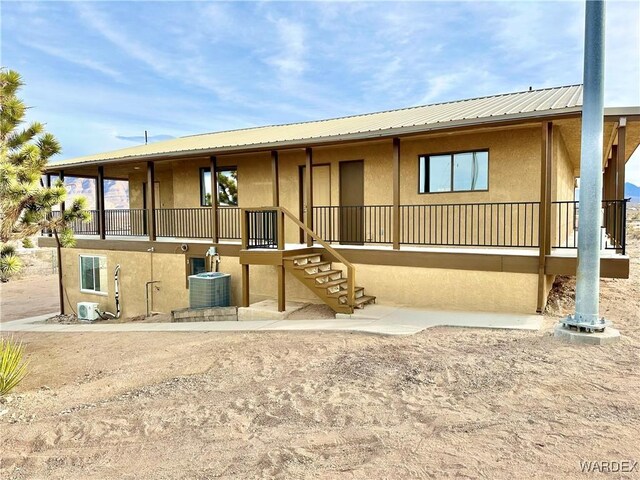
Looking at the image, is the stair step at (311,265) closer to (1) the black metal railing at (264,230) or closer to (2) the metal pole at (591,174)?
(1) the black metal railing at (264,230)

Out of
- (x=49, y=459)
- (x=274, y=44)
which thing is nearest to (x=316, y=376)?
(x=49, y=459)

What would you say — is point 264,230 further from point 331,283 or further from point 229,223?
point 229,223

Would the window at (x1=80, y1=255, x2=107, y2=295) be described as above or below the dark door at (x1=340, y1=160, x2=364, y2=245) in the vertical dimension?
below

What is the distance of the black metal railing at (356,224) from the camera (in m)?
11.8

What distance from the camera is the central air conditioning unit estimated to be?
14.6 m

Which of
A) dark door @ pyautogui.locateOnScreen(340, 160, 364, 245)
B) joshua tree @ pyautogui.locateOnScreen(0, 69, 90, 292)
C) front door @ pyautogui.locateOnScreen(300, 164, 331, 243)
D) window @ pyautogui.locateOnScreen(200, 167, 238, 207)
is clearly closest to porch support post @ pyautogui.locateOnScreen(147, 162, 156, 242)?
window @ pyautogui.locateOnScreen(200, 167, 238, 207)

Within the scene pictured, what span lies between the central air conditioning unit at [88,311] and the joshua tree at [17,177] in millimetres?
7041

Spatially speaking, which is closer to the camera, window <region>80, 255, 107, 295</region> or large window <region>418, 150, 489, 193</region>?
large window <region>418, 150, 489, 193</region>

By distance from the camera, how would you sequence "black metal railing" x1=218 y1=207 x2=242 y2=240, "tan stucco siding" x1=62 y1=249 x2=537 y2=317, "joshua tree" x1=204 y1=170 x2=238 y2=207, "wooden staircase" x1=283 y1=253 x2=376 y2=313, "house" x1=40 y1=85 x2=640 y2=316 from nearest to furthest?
"house" x1=40 y1=85 x2=640 y2=316
"tan stucco siding" x1=62 y1=249 x2=537 y2=317
"wooden staircase" x1=283 y1=253 x2=376 y2=313
"black metal railing" x1=218 y1=207 x2=242 y2=240
"joshua tree" x1=204 y1=170 x2=238 y2=207

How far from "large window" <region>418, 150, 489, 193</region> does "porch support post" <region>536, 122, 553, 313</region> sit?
2.19m

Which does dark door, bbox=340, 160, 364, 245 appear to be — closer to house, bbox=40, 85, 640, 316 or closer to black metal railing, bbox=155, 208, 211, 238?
Answer: house, bbox=40, 85, 640, 316

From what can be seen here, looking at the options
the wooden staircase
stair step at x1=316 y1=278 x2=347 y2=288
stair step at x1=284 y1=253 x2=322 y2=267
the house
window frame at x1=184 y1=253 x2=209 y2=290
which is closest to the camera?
the house

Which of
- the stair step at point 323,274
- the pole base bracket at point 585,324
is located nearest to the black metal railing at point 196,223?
the stair step at point 323,274

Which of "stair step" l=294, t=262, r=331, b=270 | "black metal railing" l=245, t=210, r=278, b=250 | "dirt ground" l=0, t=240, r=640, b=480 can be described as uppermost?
"black metal railing" l=245, t=210, r=278, b=250
